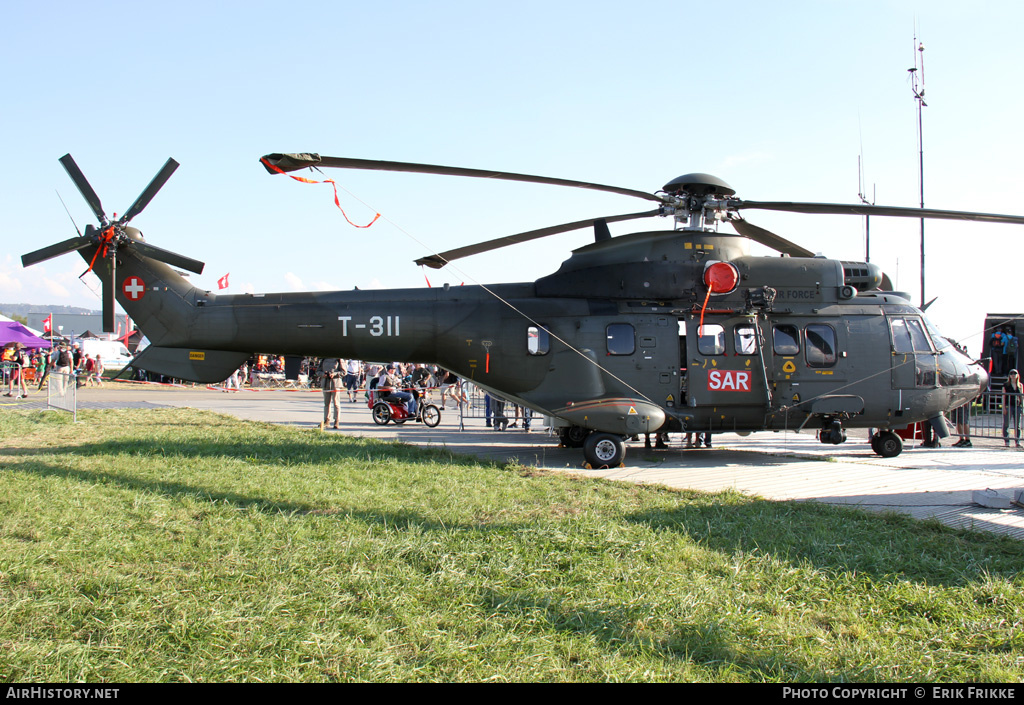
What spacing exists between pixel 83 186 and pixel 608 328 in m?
8.78

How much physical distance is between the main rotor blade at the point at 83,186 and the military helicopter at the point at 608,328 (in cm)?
2

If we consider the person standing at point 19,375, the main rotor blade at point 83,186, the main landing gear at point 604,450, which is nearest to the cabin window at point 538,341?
the main landing gear at point 604,450

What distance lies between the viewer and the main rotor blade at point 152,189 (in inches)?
415

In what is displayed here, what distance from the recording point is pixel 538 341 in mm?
10625

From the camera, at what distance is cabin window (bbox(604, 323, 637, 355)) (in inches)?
416

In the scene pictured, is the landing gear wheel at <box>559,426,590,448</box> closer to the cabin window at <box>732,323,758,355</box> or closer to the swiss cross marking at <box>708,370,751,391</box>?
the swiss cross marking at <box>708,370,751,391</box>

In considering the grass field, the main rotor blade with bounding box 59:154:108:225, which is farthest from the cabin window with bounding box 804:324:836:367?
the main rotor blade with bounding box 59:154:108:225

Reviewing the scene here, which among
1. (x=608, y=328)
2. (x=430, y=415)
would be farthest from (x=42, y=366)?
(x=608, y=328)

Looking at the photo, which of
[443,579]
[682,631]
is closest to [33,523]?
[443,579]

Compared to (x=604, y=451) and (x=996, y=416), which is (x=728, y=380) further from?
(x=996, y=416)

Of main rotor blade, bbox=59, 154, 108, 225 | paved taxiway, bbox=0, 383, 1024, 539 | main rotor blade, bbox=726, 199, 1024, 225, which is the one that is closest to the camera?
paved taxiway, bbox=0, 383, 1024, 539

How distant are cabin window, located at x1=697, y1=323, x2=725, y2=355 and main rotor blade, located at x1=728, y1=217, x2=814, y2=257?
66.7 inches

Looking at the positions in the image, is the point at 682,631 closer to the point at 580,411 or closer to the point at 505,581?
the point at 505,581

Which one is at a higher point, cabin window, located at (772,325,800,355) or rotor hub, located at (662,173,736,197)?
rotor hub, located at (662,173,736,197)
